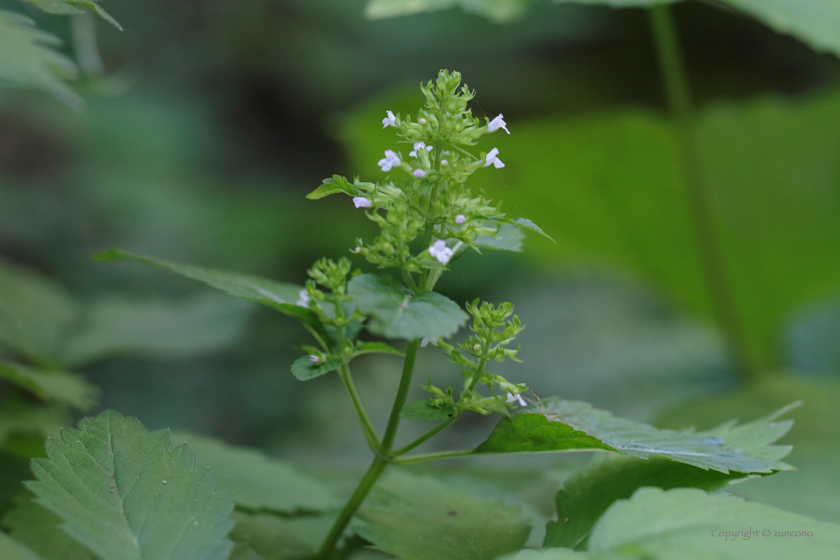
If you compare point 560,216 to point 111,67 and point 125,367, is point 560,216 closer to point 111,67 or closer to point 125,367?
point 125,367

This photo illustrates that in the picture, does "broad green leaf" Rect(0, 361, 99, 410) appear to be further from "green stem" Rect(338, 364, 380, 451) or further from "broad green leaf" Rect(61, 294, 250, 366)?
"green stem" Rect(338, 364, 380, 451)

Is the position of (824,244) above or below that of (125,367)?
above

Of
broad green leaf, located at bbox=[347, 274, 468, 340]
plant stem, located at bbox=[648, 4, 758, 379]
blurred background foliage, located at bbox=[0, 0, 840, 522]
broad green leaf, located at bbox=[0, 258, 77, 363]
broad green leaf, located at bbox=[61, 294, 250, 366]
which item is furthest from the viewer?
plant stem, located at bbox=[648, 4, 758, 379]

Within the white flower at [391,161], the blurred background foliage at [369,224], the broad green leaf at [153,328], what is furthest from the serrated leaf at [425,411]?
the broad green leaf at [153,328]

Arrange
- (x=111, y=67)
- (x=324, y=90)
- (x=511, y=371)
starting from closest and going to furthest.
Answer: (x=511, y=371) < (x=111, y=67) < (x=324, y=90)

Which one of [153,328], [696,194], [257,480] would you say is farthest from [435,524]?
[696,194]

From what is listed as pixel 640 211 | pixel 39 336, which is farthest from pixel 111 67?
pixel 640 211

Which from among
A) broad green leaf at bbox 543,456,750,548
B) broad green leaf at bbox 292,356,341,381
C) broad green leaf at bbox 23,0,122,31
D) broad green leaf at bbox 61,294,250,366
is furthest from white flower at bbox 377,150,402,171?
broad green leaf at bbox 61,294,250,366
